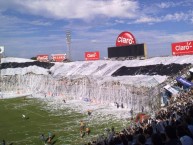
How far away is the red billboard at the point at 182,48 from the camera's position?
5225cm

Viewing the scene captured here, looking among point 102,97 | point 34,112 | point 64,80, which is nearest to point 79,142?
point 34,112

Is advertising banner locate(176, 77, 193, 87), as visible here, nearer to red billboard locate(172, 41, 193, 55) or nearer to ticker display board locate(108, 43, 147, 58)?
red billboard locate(172, 41, 193, 55)

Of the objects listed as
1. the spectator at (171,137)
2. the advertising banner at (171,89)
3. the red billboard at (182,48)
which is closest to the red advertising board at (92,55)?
the red billboard at (182,48)

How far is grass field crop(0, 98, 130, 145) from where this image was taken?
3147 centimetres

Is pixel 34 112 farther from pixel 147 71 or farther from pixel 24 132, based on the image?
pixel 147 71

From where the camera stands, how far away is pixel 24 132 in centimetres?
3556

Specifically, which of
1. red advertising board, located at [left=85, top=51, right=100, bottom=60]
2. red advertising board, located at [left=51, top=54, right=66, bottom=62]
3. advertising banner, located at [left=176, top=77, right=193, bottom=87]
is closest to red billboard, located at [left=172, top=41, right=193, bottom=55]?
advertising banner, located at [left=176, top=77, right=193, bottom=87]

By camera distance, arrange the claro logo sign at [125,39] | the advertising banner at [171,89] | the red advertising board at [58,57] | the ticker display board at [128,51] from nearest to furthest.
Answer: the advertising banner at [171,89], the ticker display board at [128,51], the claro logo sign at [125,39], the red advertising board at [58,57]

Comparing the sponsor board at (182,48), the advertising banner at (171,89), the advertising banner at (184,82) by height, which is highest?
the sponsor board at (182,48)

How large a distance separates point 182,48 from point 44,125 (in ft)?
89.0

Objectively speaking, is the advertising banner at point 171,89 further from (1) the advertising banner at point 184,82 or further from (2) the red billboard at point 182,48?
(2) the red billboard at point 182,48

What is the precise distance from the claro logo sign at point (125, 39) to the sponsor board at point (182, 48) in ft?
32.8

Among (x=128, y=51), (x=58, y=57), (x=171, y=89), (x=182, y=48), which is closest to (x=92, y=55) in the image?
(x=128, y=51)

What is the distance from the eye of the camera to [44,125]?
38656 mm
